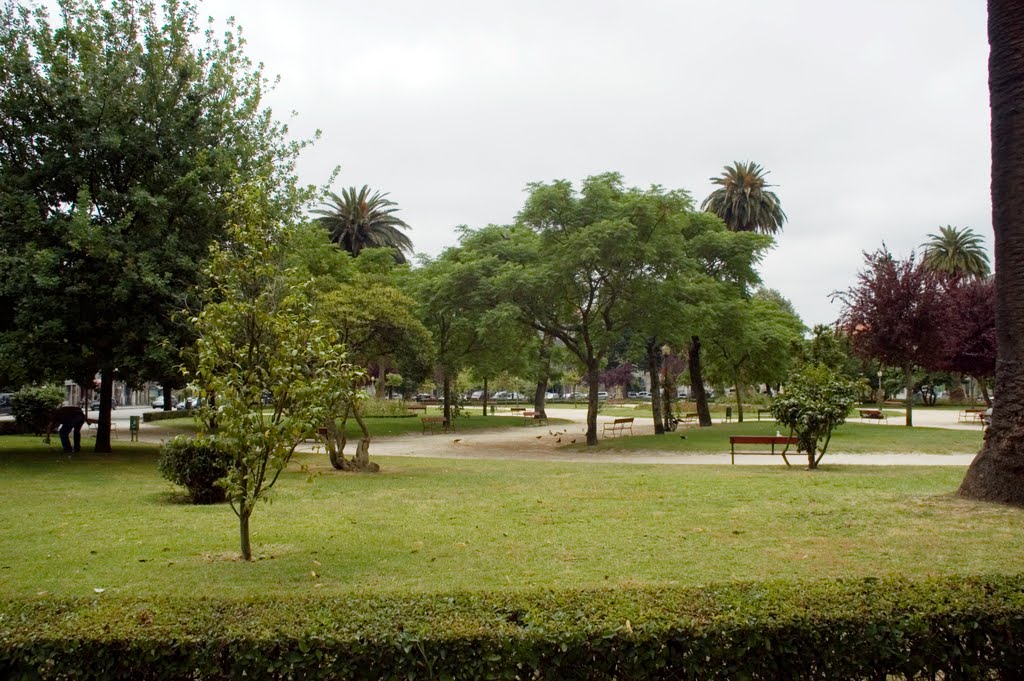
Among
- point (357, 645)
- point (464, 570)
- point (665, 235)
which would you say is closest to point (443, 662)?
point (357, 645)

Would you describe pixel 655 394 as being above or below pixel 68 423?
above

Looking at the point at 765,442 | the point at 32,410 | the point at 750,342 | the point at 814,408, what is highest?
the point at 750,342

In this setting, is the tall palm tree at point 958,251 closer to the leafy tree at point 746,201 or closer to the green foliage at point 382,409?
the leafy tree at point 746,201

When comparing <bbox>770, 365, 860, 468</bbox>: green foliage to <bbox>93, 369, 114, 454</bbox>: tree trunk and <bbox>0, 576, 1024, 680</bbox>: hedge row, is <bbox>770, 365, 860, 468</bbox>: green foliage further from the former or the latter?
<bbox>93, 369, 114, 454</bbox>: tree trunk

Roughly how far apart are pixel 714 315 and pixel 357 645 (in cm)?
2438

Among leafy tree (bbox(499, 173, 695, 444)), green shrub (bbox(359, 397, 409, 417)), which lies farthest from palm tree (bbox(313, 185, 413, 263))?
leafy tree (bbox(499, 173, 695, 444))


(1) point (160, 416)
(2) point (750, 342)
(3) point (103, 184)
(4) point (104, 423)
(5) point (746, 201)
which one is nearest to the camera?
(3) point (103, 184)

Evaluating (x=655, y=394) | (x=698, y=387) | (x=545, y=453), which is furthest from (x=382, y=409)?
(x=545, y=453)

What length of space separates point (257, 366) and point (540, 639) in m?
4.68

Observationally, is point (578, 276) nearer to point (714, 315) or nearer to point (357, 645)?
point (714, 315)

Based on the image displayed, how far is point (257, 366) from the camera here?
7.52m

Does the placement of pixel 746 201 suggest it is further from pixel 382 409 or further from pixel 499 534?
pixel 499 534

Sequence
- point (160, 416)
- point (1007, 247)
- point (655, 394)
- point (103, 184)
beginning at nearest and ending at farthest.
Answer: point (1007, 247), point (103, 184), point (655, 394), point (160, 416)

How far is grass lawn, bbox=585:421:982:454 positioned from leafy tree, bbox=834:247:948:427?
10.3 feet
